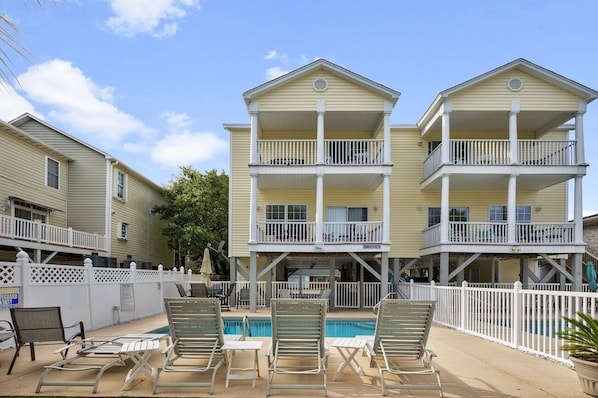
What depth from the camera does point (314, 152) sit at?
54.5 ft

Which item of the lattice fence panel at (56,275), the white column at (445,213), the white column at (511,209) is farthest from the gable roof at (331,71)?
the lattice fence panel at (56,275)

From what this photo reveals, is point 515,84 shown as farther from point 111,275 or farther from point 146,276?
point 111,275

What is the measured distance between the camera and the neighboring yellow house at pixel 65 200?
1619cm

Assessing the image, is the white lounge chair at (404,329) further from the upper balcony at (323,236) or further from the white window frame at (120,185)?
the white window frame at (120,185)

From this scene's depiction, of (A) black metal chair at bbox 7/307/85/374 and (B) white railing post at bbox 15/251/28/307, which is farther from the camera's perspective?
(B) white railing post at bbox 15/251/28/307

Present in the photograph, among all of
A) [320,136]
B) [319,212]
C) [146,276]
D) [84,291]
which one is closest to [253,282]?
[319,212]

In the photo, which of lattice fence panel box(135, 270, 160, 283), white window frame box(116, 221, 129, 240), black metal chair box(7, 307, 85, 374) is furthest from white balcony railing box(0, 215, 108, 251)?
black metal chair box(7, 307, 85, 374)

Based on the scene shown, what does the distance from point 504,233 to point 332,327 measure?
797 centimetres

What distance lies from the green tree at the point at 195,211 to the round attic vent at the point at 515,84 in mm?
16537

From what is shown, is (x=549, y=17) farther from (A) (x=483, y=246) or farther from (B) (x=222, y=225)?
(B) (x=222, y=225)

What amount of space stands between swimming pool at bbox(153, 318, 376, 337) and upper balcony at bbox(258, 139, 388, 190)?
5.14m

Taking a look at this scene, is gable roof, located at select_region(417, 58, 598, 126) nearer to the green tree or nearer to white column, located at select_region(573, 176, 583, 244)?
white column, located at select_region(573, 176, 583, 244)

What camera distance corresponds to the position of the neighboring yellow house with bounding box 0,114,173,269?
16.2 metres

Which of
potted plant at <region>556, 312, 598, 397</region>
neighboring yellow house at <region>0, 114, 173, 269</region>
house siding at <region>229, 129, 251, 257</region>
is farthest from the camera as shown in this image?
house siding at <region>229, 129, 251, 257</region>
